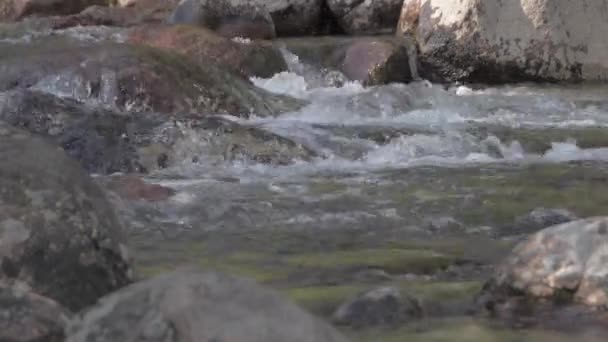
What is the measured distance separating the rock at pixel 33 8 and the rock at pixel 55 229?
18.2 metres

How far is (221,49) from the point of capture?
510 inches

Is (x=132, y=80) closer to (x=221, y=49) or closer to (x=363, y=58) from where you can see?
(x=221, y=49)

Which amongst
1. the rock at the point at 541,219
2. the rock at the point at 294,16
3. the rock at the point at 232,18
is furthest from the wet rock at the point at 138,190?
the rock at the point at 294,16

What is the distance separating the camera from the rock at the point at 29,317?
8.56 ft

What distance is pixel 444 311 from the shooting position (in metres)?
3.49

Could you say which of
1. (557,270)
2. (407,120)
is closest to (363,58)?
(407,120)

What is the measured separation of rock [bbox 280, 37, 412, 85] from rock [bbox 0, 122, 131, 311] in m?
10.6

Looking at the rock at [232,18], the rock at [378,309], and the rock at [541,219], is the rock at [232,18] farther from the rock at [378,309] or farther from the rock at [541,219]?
the rock at [378,309]

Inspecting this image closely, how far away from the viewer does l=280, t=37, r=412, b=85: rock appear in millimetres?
13789

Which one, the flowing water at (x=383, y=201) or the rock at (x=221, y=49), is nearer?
the flowing water at (x=383, y=201)

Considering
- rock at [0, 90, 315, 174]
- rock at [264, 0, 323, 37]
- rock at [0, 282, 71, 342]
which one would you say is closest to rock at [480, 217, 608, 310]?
rock at [0, 282, 71, 342]

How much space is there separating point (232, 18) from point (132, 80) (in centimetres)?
712

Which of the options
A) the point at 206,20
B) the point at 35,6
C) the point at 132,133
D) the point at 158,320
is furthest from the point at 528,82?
the point at 158,320

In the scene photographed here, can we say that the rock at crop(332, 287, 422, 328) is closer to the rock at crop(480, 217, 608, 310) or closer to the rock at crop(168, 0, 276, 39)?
the rock at crop(480, 217, 608, 310)
